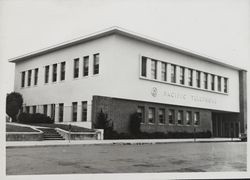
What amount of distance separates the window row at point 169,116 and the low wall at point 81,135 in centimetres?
550

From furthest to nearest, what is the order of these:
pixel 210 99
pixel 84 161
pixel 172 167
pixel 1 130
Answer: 1. pixel 210 99
2. pixel 84 161
3. pixel 172 167
4. pixel 1 130

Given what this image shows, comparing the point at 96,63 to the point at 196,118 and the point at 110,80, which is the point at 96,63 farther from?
the point at 196,118

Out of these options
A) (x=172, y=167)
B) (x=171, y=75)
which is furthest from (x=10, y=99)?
(x=172, y=167)

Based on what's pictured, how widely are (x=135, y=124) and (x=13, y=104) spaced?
1001 centimetres

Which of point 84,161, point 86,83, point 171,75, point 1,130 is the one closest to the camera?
point 1,130

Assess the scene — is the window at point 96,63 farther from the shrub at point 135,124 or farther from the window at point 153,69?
the window at point 153,69

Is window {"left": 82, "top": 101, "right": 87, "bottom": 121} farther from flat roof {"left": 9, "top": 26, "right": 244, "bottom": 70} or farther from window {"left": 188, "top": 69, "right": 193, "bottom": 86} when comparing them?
window {"left": 188, "top": 69, "right": 193, "bottom": 86}

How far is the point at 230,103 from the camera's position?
3875 centimetres

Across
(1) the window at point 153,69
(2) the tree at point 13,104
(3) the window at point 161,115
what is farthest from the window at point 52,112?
(3) the window at point 161,115

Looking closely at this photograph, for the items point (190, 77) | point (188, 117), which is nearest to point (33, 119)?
point (188, 117)

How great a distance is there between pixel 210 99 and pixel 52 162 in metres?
27.4

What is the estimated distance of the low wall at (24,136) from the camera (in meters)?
18.3

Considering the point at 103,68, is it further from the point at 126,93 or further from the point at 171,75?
the point at 171,75

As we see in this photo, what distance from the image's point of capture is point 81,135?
22844 mm
